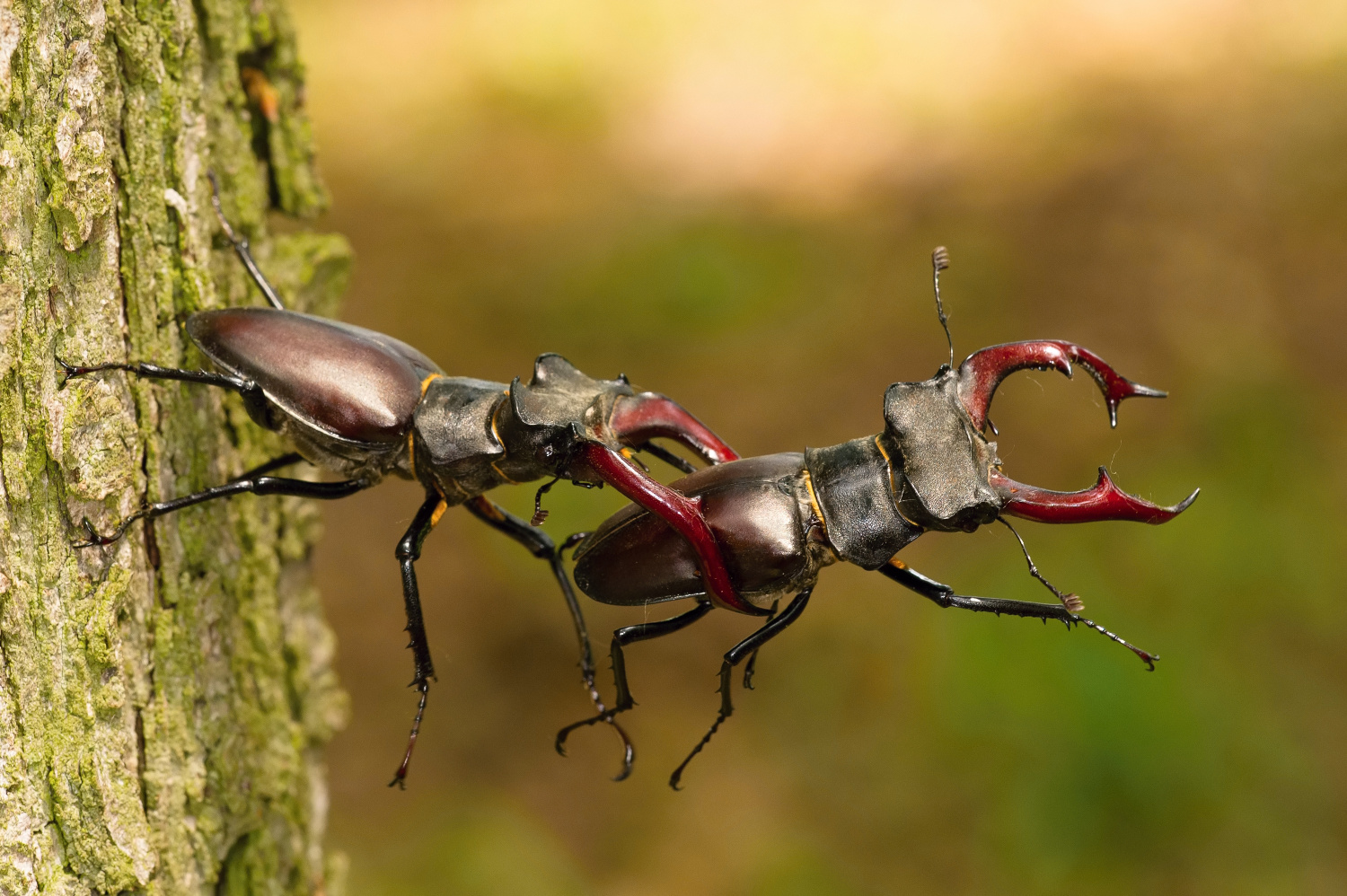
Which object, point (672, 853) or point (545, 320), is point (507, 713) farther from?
point (545, 320)

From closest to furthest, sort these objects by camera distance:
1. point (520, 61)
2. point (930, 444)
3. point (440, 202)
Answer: point (930, 444) < point (440, 202) < point (520, 61)

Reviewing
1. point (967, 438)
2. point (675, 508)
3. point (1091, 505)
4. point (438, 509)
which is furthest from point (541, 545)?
point (1091, 505)

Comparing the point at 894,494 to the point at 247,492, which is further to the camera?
the point at 247,492

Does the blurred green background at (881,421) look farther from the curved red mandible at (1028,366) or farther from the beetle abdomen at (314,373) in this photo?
the curved red mandible at (1028,366)

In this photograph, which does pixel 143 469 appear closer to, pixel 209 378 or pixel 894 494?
pixel 209 378

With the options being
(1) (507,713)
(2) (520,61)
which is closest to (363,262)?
(2) (520,61)

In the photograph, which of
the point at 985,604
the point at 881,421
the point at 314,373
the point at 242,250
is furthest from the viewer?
the point at 881,421

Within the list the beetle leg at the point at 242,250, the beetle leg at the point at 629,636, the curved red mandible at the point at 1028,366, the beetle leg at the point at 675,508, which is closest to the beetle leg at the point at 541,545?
the beetle leg at the point at 629,636

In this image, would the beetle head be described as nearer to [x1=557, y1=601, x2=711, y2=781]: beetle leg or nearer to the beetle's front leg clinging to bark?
[x1=557, y1=601, x2=711, y2=781]: beetle leg
